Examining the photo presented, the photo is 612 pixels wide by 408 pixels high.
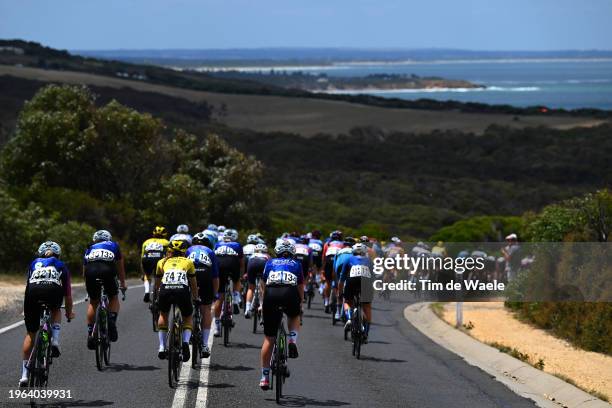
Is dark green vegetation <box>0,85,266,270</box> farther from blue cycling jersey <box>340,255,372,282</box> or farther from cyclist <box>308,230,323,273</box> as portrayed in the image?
blue cycling jersey <box>340,255,372,282</box>

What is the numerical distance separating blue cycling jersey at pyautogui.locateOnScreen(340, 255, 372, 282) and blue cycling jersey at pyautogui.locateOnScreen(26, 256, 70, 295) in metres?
5.83

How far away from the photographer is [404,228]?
73.4 metres

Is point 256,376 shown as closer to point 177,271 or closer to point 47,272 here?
point 177,271

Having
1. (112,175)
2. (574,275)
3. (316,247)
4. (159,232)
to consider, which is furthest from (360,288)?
(112,175)

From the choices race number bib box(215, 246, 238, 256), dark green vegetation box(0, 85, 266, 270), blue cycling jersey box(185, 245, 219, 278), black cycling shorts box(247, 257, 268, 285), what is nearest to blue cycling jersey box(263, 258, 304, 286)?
blue cycling jersey box(185, 245, 219, 278)

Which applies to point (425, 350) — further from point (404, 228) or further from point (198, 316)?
point (404, 228)

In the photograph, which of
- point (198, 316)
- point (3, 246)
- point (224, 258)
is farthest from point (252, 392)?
point (3, 246)

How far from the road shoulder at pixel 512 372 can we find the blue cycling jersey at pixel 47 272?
18.7 feet

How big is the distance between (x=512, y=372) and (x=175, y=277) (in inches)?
223

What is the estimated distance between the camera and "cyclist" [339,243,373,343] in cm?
1719

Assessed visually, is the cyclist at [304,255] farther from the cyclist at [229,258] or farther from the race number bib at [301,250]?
the cyclist at [229,258]

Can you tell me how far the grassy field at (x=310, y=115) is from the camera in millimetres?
152250

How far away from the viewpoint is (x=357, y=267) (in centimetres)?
1745

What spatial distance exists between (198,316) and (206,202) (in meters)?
39.2
